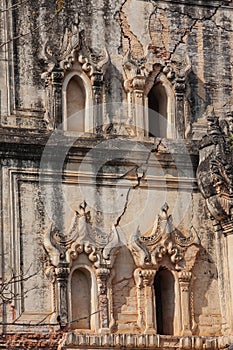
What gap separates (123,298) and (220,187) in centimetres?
209

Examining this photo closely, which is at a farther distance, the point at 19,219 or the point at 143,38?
the point at 143,38

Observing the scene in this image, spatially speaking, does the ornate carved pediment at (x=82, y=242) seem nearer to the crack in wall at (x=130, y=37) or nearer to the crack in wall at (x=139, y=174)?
the crack in wall at (x=139, y=174)

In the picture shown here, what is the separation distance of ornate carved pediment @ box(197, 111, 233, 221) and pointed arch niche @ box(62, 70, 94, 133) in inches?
66.3

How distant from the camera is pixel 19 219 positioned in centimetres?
1569

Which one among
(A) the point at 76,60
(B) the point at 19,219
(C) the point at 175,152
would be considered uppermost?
(A) the point at 76,60

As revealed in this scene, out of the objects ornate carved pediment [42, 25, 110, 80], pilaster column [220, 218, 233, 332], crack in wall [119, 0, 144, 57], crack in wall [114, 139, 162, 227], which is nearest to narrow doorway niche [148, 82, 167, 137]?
crack in wall [114, 139, 162, 227]

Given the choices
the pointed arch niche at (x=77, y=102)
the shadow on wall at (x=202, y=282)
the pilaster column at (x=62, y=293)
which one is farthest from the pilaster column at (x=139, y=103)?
the pilaster column at (x=62, y=293)

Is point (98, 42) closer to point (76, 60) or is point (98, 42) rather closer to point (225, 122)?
point (76, 60)

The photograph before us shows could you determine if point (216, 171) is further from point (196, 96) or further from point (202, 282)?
point (202, 282)

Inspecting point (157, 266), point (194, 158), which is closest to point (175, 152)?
point (194, 158)

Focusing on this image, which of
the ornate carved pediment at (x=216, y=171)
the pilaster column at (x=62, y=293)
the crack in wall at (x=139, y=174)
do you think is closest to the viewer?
the pilaster column at (x=62, y=293)

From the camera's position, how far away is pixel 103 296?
52.0 ft

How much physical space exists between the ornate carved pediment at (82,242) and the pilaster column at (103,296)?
0.38ft

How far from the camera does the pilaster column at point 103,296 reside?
15805 millimetres
